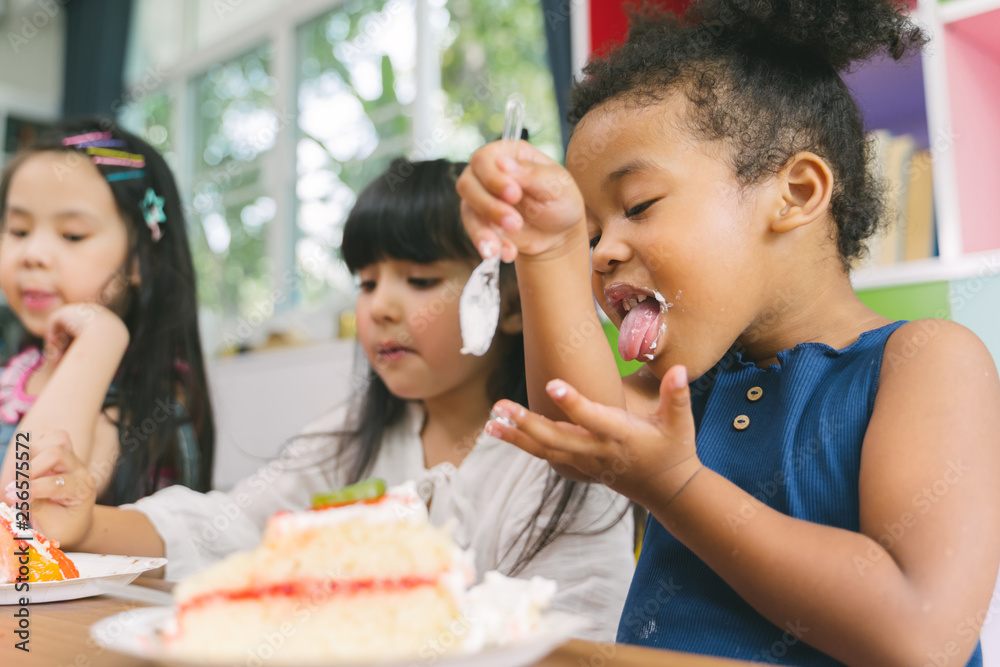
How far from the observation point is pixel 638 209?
2.71ft

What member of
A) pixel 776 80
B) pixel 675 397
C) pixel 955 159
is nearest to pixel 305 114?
pixel 955 159

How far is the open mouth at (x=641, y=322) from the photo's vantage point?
0.83 metres

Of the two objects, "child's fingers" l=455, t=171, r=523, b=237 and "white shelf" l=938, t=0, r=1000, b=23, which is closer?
"child's fingers" l=455, t=171, r=523, b=237

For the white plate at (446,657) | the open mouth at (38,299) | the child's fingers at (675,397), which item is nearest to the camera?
the white plate at (446,657)

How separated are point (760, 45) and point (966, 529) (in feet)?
1.93

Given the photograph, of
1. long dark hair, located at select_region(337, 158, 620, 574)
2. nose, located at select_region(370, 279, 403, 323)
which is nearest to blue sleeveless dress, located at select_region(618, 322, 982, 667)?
long dark hair, located at select_region(337, 158, 620, 574)

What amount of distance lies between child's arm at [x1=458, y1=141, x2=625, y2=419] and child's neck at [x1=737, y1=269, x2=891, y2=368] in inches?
8.0

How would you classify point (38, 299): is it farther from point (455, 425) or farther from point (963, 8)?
point (963, 8)

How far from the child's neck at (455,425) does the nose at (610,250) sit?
0.56 meters

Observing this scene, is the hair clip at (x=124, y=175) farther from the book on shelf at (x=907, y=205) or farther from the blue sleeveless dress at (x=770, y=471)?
the book on shelf at (x=907, y=205)

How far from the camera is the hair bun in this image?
0.88 metres

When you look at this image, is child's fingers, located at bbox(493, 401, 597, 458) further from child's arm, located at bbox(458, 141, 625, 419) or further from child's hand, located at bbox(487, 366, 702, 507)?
child's arm, located at bbox(458, 141, 625, 419)

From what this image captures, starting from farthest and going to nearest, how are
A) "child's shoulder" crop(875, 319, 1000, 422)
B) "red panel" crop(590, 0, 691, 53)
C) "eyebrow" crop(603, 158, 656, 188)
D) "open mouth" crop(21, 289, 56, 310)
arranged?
"red panel" crop(590, 0, 691, 53) < "open mouth" crop(21, 289, 56, 310) < "eyebrow" crop(603, 158, 656, 188) < "child's shoulder" crop(875, 319, 1000, 422)

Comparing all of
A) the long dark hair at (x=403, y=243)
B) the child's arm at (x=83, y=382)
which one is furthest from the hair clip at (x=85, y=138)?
the long dark hair at (x=403, y=243)
